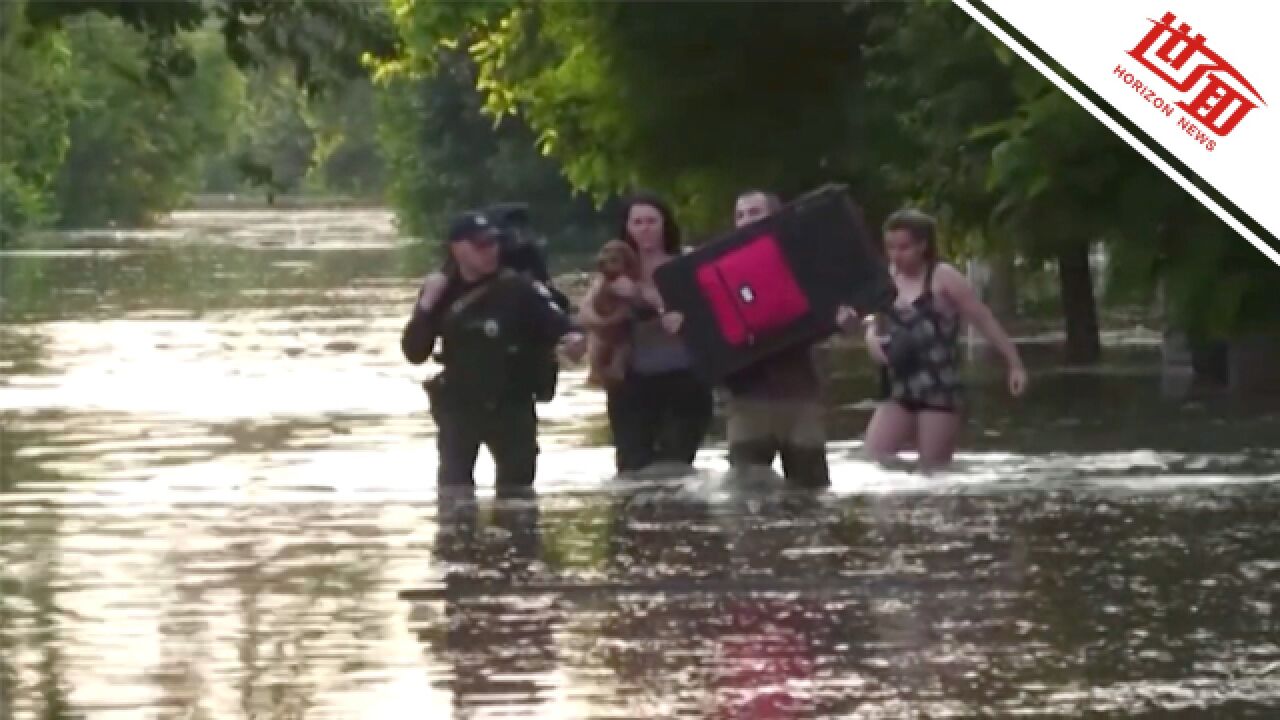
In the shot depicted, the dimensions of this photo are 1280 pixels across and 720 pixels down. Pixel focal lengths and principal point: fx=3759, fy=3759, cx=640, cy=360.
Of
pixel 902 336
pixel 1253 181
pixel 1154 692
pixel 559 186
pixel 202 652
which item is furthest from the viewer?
pixel 559 186

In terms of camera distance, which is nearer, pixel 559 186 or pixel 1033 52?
pixel 1033 52

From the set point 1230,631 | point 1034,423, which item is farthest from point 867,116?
point 1230,631

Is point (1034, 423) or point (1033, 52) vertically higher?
point (1033, 52)

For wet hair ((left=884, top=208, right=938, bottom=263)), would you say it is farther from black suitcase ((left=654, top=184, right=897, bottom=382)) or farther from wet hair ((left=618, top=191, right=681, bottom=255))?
wet hair ((left=618, top=191, right=681, bottom=255))

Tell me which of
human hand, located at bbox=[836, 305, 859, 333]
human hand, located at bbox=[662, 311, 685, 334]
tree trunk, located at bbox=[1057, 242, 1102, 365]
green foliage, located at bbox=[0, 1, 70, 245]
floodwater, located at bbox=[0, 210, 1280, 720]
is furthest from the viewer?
green foliage, located at bbox=[0, 1, 70, 245]

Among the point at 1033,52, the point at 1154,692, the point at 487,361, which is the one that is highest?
the point at 1033,52

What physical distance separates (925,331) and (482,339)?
7.28 ft

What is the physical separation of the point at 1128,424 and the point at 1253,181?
31.4 feet

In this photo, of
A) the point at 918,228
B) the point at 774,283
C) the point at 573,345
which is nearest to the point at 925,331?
the point at 918,228

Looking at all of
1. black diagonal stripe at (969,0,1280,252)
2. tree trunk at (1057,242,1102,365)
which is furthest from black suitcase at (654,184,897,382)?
tree trunk at (1057,242,1102,365)

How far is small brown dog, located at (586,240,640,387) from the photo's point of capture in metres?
17.6

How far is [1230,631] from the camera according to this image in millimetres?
12781

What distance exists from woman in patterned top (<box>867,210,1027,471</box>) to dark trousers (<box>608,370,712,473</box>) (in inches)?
36.7

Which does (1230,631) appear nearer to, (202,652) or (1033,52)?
(202,652)
